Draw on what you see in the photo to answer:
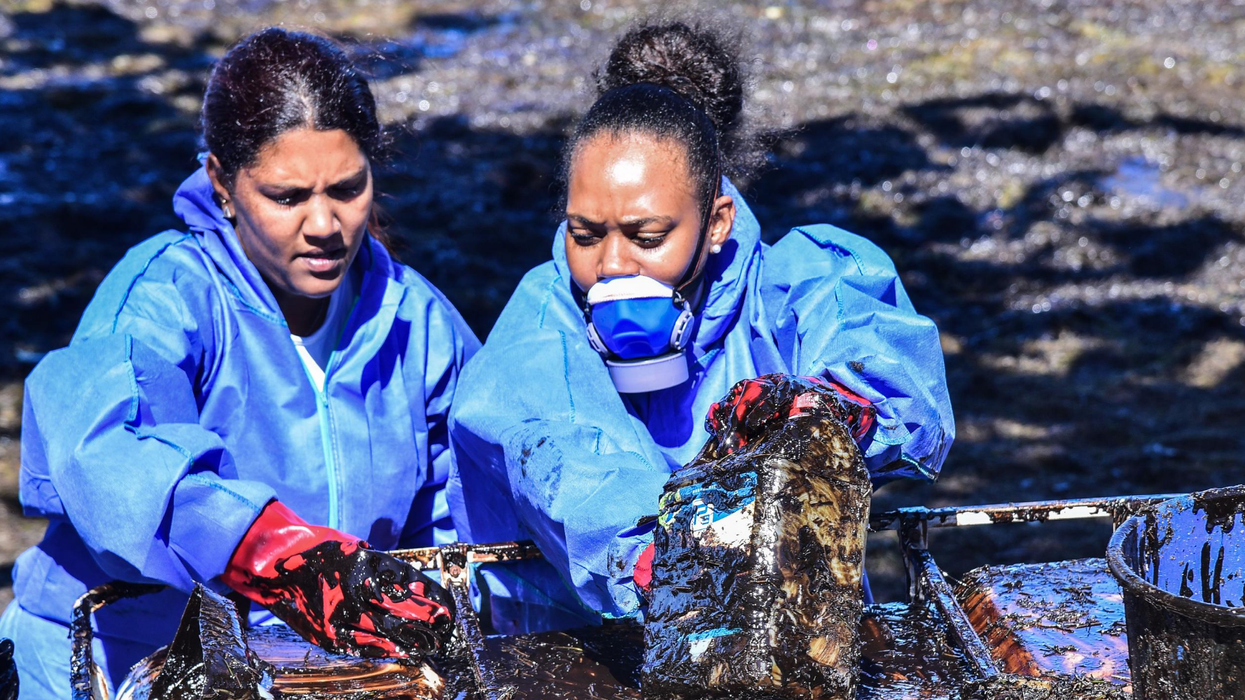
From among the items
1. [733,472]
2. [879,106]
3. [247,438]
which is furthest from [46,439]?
[879,106]

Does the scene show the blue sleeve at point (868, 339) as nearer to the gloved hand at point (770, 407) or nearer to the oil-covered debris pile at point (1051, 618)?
the gloved hand at point (770, 407)

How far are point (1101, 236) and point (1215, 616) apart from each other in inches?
172

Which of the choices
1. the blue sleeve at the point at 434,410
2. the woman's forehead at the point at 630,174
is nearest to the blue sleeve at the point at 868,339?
the woman's forehead at the point at 630,174

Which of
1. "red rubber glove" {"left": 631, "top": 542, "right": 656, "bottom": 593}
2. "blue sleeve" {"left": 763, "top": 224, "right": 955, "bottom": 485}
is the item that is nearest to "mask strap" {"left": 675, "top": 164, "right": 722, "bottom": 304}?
"blue sleeve" {"left": 763, "top": 224, "right": 955, "bottom": 485}

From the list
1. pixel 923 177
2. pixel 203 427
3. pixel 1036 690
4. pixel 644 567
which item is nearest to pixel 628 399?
pixel 644 567

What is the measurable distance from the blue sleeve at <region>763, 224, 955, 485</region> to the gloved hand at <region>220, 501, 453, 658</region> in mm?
718

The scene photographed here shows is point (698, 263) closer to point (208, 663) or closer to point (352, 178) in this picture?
point (352, 178)

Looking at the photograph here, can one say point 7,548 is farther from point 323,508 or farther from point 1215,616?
point 1215,616

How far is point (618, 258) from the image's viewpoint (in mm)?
2123

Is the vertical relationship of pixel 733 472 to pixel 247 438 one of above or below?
above

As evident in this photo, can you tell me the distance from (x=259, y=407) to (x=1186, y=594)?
1574 mm

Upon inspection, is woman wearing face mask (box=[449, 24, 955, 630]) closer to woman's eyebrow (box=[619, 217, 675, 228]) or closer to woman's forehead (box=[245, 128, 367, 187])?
woman's eyebrow (box=[619, 217, 675, 228])

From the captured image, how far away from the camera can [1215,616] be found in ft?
4.34

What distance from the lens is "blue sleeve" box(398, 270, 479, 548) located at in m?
2.58
